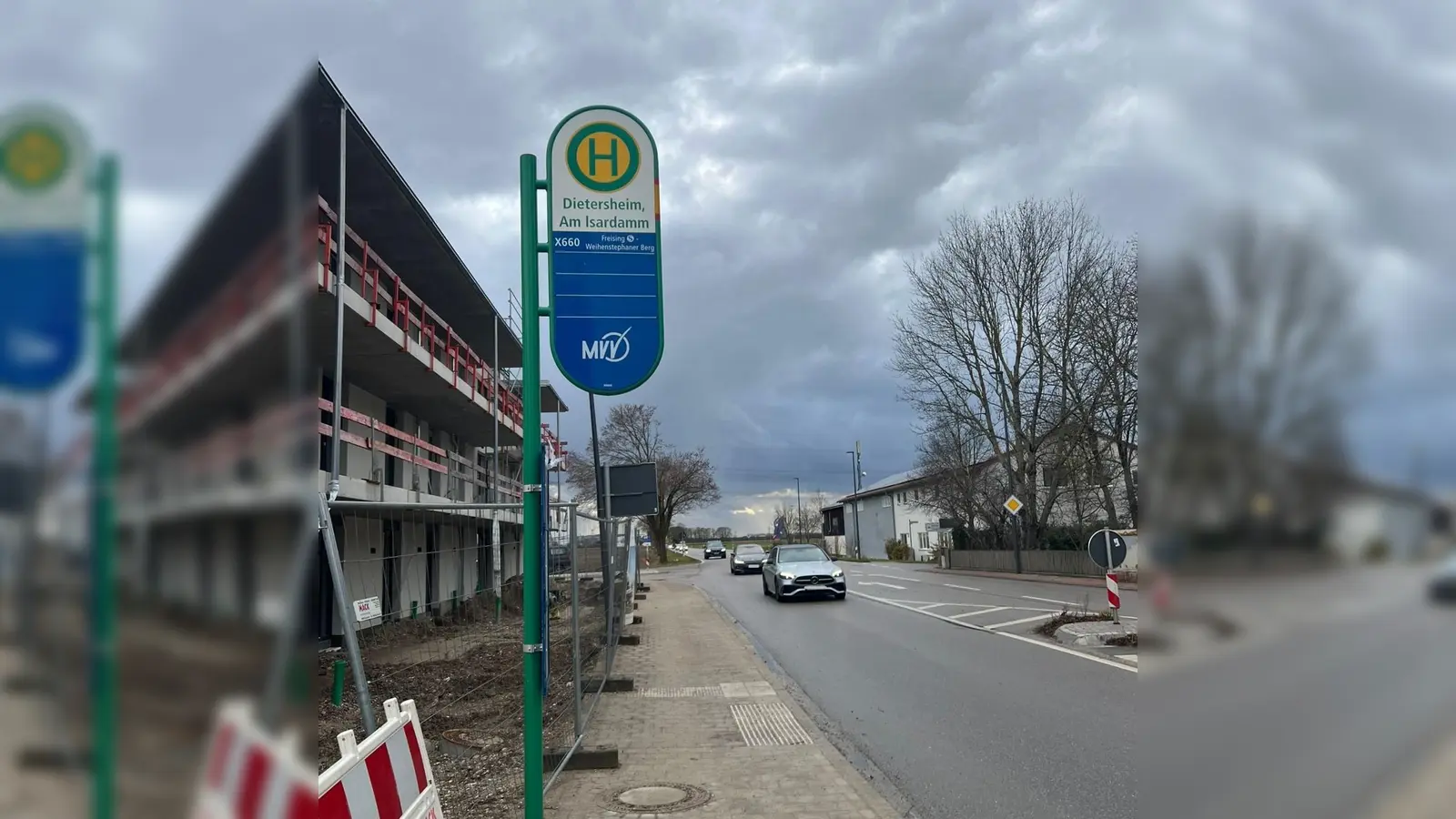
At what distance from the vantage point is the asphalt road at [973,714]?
18.9 ft

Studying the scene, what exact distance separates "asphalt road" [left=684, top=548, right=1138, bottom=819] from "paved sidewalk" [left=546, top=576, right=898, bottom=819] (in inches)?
16.7

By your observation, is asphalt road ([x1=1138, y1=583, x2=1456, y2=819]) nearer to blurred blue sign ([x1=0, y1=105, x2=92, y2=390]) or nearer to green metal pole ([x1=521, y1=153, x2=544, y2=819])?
blurred blue sign ([x1=0, y1=105, x2=92, y2=390])

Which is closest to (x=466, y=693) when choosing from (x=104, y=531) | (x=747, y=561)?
(x=104, y=531)

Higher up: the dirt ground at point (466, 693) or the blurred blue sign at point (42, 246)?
the blurred blue sign at point (42, 246)

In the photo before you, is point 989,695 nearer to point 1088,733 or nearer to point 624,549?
point 1088,733

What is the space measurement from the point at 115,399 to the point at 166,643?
209 mm

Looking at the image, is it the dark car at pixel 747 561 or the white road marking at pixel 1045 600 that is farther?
the dark car at pixel 747 561

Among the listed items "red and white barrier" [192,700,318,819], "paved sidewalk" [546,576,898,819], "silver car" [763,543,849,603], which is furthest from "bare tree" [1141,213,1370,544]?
"silver car" [763,543,849,603]

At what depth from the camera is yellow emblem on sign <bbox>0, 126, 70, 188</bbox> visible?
72 cm

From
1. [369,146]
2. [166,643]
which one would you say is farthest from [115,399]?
[369,146]

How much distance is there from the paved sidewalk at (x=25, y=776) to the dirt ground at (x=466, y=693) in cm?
503

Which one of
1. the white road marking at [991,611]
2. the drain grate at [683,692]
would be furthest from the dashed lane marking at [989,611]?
the drain grate at [683,692]

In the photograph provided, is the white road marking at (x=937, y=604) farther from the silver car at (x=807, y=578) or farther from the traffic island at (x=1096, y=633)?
the traffic island at (x=1096, y=633)

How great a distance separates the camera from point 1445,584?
0.79 meters
